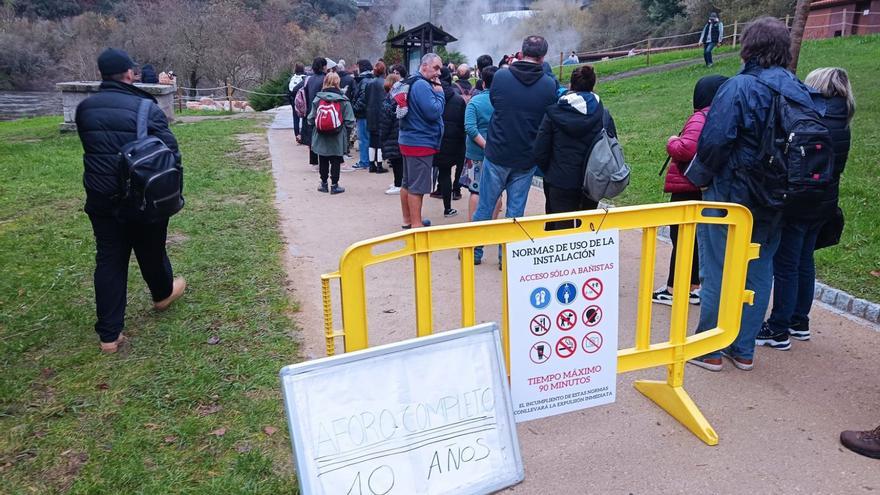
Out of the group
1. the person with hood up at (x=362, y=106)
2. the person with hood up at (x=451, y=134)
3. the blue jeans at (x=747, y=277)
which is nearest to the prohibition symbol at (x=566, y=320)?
the blue jeans at (x=747, y=277)

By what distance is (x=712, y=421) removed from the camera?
359 cm

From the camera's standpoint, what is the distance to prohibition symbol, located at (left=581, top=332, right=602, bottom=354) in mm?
3207

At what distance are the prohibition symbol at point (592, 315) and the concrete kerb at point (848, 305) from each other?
2.64 metres

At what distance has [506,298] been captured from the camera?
2975 mm

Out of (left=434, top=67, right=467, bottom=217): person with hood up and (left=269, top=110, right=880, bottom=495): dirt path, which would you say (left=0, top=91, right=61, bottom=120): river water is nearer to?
(left=434, top=67, right=467, bottom=217): person with hood up

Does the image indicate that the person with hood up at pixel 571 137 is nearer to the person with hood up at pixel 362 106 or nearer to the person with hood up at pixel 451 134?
the person with hood up at pixel 451 134

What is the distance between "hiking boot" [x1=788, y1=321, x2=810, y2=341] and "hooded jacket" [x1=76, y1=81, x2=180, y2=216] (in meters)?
4.37

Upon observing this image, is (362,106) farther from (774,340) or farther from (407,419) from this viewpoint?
(407,419)

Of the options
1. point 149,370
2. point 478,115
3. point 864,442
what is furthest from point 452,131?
point 864,442

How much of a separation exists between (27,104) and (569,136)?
119 feet

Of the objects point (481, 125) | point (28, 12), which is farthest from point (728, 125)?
point (28, 12)

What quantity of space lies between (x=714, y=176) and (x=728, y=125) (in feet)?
1.14

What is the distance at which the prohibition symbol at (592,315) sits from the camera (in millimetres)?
3168

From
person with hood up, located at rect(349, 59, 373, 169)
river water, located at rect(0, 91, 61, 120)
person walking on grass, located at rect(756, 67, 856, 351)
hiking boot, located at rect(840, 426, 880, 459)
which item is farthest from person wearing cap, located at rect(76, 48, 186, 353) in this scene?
river water, located at rect(0, 91, 61, 120)
